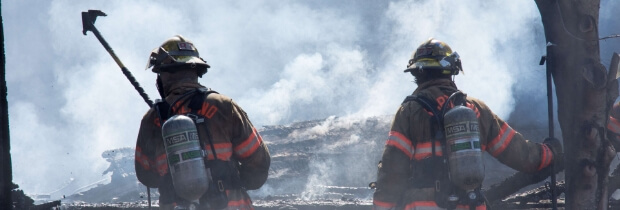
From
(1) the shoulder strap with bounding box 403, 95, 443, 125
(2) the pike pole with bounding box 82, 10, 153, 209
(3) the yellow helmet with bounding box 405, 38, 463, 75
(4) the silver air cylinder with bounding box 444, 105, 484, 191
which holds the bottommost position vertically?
(4) the silver air cylinder with bounding box 444, 105, 484, 191

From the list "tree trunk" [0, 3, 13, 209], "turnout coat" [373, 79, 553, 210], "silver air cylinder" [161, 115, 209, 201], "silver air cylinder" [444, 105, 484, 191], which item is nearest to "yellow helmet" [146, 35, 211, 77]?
"silver air cylinder" [161, 115, 209, 201]

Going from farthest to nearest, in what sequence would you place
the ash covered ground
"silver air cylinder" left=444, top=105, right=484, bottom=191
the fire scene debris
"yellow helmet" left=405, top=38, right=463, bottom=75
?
1. the ash covered ground
2. the fire scene debris
3. "yellow helmet" left=405, top=38, right=463, bottom=75
4. "silver air cylinder" left=444, top=105, right=484, bottom=191

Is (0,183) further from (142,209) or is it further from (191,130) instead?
(142,209)

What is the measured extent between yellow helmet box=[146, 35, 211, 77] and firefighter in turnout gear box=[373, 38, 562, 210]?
1500 millimetres

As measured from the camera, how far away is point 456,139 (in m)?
4.06

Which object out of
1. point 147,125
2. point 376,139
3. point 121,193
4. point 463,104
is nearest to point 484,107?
point 463,104

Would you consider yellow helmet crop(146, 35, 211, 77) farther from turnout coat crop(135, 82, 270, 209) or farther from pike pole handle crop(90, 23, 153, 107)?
pike pole handle crop(90, 23, 153, 107)

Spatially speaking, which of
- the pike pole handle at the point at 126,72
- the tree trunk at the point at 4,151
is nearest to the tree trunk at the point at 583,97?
the pike pole handle at the point at 126,72

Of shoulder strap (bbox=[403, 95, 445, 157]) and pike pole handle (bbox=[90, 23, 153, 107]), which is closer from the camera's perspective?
shoulder strap (bbox=[403, 95, 445, 157])

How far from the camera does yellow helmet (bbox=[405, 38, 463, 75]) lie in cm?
453

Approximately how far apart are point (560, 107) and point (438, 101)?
1.72m

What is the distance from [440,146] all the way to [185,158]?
1.74 m

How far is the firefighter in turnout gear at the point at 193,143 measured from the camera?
3.83 metres

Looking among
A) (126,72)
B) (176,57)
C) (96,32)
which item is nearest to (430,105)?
(176,57)
